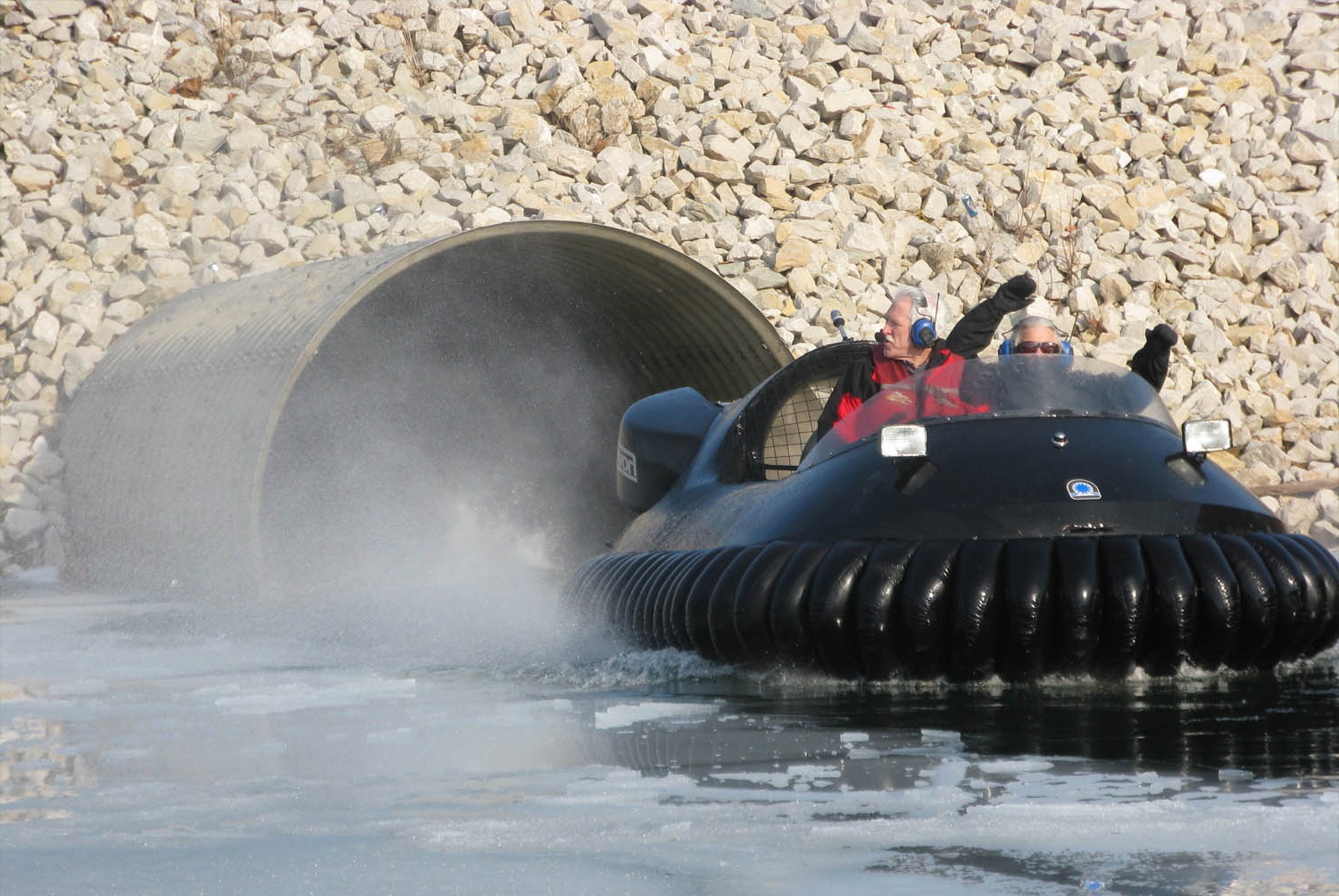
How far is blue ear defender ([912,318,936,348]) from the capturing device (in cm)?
588

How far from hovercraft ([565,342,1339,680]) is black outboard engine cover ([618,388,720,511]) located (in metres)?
1.37

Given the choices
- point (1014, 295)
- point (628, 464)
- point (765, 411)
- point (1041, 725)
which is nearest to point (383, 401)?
point (628, 464)

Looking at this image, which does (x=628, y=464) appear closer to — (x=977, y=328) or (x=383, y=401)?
(x=977, y=328)

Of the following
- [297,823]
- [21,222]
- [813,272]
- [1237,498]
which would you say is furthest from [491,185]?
[297,823]

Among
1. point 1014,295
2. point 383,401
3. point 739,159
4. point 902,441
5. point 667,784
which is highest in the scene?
point 739,159

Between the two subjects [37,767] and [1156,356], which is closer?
[37,767]

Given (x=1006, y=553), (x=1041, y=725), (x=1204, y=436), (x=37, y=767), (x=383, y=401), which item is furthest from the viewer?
(x=383, y=401)

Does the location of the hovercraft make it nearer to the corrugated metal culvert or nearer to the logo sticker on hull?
the logo sticker on hull

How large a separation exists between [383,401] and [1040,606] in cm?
771

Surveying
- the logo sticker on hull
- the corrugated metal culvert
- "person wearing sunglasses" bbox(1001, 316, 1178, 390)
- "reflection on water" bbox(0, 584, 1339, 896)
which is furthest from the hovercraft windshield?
the corrugated metal culvert

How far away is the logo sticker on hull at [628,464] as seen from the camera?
6.85m

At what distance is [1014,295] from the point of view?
18.1ft

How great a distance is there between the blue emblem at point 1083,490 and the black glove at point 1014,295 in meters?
0.97

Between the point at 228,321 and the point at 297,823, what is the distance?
751 centimetres
